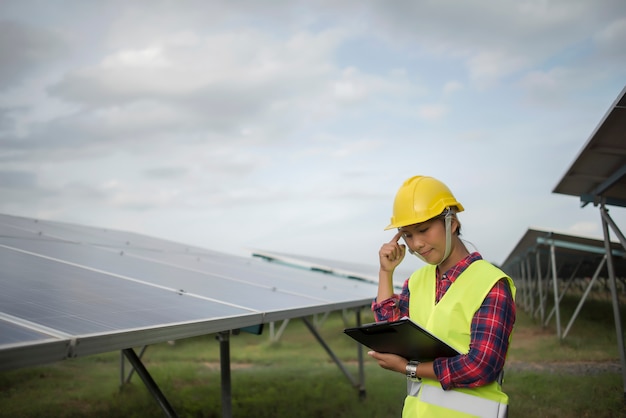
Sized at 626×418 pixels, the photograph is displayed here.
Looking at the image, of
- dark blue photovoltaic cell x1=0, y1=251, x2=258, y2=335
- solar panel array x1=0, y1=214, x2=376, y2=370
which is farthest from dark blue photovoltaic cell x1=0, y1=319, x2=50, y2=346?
dark blue photovoltaic cell x1=0, y1=251, x2=258, y2=335

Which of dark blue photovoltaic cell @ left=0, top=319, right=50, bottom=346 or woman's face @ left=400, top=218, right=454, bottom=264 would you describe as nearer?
dark blue photovoltaic cell @ left=0, top=319, right=50, bottom=346

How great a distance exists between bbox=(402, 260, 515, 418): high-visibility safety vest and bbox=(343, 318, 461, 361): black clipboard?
0.34 ft

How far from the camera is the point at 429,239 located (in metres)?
2.95

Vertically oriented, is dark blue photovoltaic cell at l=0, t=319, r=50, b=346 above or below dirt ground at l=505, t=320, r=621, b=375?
above

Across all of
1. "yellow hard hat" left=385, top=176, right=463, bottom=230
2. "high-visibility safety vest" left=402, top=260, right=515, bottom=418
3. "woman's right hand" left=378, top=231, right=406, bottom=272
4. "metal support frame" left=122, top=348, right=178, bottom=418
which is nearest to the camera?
"high-visibility safety vest" left=402, top=260, right=515, bottom=418

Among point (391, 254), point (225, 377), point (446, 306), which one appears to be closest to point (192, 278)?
point (225, 377)

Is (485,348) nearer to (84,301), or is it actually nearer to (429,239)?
(429,239)

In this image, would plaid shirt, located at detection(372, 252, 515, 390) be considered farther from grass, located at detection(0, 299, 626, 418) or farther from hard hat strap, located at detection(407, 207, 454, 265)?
grass, located at detection(0, 299, 626, 418)

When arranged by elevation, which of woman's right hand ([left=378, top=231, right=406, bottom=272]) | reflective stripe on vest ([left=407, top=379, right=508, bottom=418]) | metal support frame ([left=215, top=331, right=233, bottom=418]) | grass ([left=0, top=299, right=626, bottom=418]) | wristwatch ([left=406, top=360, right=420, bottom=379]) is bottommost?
grass ([left=0, top=299, right=626, bottom=418])

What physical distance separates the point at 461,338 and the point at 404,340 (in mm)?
281

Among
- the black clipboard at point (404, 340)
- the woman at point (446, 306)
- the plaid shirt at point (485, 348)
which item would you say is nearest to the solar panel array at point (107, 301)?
the black clipboard at point (404, 340)

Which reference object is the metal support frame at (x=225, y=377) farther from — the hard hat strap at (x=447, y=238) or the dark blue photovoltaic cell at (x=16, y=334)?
the hard hat strap at (x=447, y=238)

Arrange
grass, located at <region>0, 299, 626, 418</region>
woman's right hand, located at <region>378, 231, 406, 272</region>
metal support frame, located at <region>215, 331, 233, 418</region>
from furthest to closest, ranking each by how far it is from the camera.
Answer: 1. grass, located at <region>0, 299, 626, 418</region>
2. metal support frame, located at <region>215, 331, 233, 418</region>
3. woman's right hand, located at <region>378, 231, 406, 272</region>

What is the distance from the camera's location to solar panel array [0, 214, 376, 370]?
280 centimetres
